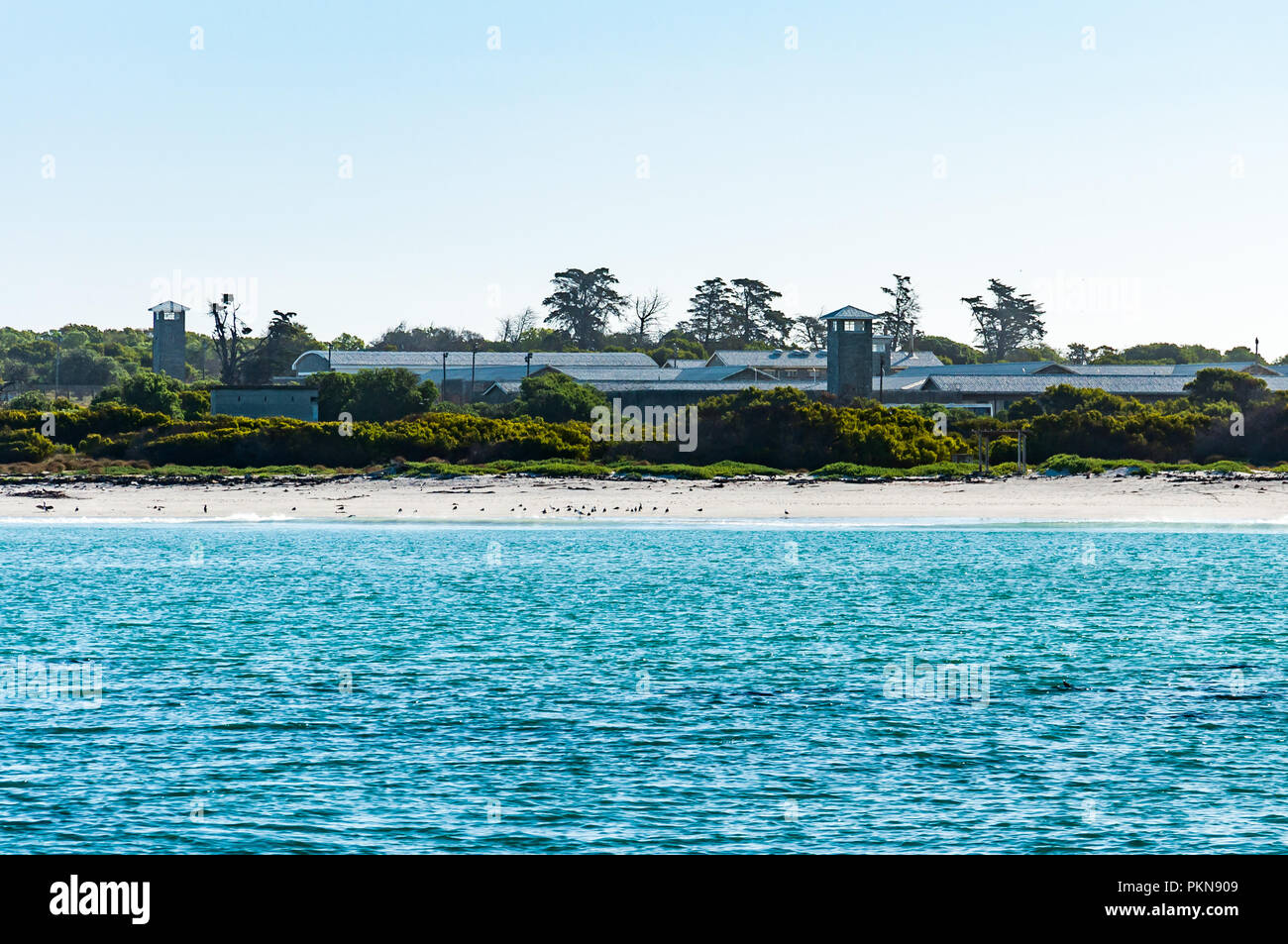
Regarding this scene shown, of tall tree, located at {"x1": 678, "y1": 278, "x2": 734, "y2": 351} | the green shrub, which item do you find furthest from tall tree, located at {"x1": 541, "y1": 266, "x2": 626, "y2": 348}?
the green shrub

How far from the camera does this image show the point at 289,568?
37.8 metres

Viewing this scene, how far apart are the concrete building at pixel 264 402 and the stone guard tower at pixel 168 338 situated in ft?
142

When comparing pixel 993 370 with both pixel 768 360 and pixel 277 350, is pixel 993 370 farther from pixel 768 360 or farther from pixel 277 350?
pixel 277 350

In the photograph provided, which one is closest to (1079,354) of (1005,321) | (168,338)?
(1005,321)

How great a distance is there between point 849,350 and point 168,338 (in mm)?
62468

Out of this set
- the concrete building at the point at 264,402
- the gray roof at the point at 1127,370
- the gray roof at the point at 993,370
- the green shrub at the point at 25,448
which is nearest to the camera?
the green shrub at the point at 25,448

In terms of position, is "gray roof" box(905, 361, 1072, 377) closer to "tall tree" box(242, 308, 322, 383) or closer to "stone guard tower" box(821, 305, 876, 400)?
"stone guard tower" box(821, 305, 876, 400)

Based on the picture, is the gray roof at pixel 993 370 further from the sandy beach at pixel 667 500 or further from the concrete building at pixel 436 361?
the sandy beach at pixel 667 500

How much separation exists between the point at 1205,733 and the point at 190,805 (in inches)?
432

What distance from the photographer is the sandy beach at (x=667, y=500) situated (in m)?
48.3

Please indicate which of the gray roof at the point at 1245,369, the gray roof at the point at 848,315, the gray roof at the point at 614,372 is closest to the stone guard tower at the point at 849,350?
the gray roof at the point at 848,315
